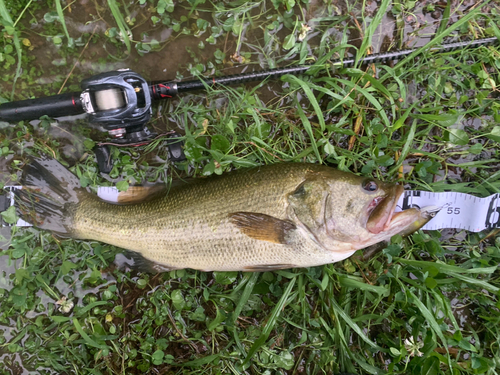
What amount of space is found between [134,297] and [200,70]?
207 centimetres

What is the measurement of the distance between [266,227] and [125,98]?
1.37 meters

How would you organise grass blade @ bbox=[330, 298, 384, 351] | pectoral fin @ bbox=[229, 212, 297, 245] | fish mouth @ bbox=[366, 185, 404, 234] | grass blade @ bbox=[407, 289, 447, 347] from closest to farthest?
fish mouth @ bbox=[366, 185, 404, 234]
pectoral fin @ bbox=[229, 212, 297, 245]
grass blade @ bbox=[407, 289, 447, 347]
grass blade @ bbox=[330, 298, 384, 351]

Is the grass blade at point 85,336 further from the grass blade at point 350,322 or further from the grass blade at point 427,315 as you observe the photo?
the grass blade at point 427,315

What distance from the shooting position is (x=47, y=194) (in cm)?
259

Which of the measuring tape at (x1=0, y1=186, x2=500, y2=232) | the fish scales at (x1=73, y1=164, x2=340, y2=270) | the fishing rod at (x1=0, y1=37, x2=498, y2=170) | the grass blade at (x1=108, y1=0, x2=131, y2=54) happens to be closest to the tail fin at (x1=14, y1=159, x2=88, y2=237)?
the fish scales at (x1=73, y1=164, x2=340, y2=270)

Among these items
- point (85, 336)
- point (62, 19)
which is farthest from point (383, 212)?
point (62, 19)

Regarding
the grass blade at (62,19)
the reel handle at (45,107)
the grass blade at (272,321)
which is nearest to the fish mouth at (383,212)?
the grass blade at (272,321)

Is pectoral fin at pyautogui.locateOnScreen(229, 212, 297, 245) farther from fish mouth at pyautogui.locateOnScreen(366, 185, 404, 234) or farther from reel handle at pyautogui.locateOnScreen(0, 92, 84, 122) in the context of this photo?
reel handle at pyautogui.locateOnScreen(0, 92, 84, 122)

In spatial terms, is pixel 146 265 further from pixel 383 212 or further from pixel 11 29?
pixel 11 29

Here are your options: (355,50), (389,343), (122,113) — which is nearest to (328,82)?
(355,50)

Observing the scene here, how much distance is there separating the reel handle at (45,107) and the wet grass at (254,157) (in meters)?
0.33

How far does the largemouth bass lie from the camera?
82.7 inches

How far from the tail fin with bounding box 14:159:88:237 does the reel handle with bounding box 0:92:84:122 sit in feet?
1.40

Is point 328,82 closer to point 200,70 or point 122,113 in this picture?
point 200,70
